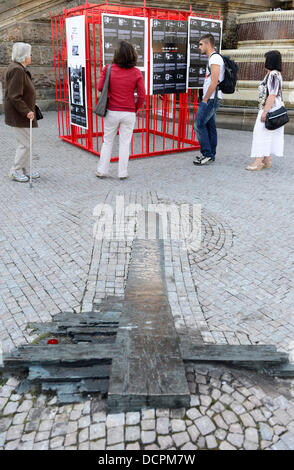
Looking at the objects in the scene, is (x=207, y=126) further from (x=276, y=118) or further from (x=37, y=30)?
(x=37, y=30)

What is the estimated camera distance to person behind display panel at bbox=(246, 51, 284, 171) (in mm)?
6352

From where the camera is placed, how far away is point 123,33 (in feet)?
21.9

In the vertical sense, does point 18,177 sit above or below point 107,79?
below

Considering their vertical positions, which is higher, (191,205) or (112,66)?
(112,66)

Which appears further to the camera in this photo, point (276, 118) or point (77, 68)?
point (77, 68)

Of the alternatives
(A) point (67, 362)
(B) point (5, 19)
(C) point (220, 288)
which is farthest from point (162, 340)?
(B) point (5, 19)

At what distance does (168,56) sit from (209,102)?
1.18 m

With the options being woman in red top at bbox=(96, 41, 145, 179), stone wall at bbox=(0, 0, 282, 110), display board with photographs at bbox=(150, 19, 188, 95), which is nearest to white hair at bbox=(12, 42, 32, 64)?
woman in red top at bbox=(96, 41, 145, 179)

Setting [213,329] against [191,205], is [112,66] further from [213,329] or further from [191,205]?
[213,329]

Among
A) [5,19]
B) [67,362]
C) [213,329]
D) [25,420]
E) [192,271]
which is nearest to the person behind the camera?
[25,420]

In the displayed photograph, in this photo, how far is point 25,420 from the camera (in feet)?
7.13

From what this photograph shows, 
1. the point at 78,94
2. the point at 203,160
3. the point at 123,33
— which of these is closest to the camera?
the point at 123,33

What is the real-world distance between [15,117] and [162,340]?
4473 millimetres

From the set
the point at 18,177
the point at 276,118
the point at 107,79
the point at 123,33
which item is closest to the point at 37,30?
the point at 123,33
